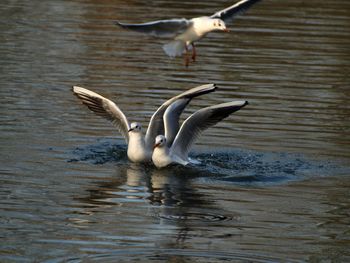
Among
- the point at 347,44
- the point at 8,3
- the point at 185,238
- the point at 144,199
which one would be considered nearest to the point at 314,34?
the point at 347,44

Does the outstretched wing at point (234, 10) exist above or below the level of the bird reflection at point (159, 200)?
above

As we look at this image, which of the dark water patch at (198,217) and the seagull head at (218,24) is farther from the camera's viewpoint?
the seagull head at (218,24)

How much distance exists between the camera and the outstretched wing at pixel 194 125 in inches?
575

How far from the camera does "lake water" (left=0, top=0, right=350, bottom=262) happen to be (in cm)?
1095

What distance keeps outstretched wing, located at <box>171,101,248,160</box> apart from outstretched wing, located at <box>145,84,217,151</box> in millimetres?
263

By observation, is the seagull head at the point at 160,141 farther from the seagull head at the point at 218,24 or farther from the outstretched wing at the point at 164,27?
the seagull head at the point at 218,24

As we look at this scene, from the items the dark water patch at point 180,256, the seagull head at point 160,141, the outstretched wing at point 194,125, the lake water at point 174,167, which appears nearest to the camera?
the dark water patch at point 180,256

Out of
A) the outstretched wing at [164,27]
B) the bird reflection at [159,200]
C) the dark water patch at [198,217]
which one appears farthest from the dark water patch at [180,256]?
the outstretched wing at [164,27]

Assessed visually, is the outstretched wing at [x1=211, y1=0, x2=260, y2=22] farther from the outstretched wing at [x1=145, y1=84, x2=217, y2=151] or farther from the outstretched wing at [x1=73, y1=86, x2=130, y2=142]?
the outstretched wing at [x1=73, y1=86, x2=130, y2=142]

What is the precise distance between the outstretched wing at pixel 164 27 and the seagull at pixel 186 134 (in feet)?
3.57

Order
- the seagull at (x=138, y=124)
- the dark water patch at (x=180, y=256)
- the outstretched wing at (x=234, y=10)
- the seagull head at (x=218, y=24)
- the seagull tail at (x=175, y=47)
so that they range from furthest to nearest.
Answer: the outstretched wing at (x=234, y=10)
the seagull at (x=138, y=124)
the seagull tail at (x=175, y=47)
the seagull head at (x=218, y=24)
the dark water patch at (x=180, y=256)

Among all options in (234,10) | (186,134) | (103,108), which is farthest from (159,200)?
(234,10)

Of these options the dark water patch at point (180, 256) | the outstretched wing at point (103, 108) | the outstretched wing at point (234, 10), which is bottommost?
the dark water patch at point (180, 256)

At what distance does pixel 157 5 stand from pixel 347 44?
629 centimetres
